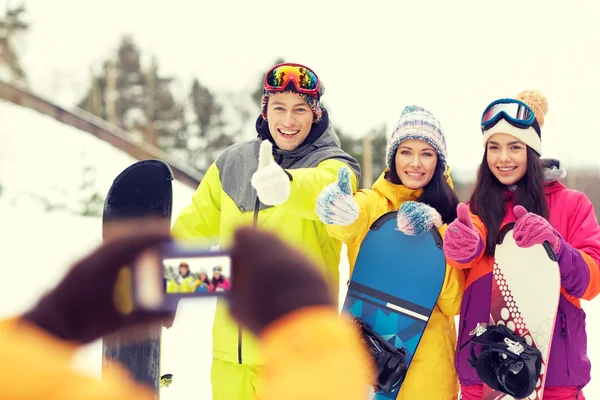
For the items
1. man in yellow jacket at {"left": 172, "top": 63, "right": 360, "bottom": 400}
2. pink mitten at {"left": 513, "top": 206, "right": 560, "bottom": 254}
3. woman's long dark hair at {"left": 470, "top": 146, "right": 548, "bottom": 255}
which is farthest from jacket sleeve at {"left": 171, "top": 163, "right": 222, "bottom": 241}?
pink mitten at {"left": 513, "top": 206, "right": 560, "bottom": 254}

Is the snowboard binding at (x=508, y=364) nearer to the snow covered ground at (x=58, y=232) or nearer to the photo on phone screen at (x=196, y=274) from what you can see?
the snow covered ground at (x=58, y=232)

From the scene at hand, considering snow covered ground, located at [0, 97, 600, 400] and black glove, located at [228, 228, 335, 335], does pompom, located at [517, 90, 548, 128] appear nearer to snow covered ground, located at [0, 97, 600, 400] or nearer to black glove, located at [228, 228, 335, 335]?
snow covered ground, located at [0, 97, 600, 400]

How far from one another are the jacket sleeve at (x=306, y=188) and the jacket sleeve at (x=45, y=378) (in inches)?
66.5

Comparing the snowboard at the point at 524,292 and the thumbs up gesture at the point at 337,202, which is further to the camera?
the snowboard at the point at 524,292

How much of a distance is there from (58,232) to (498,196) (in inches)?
296

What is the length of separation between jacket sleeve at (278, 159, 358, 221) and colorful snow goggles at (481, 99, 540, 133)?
0.83 meters

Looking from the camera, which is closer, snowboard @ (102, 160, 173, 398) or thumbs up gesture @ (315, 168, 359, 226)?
snowboard @ (102, 160, 173, 398)

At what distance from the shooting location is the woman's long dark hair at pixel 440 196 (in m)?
2.63

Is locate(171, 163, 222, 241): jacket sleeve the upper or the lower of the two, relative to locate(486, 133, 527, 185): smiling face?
lower

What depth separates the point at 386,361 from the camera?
2379mm

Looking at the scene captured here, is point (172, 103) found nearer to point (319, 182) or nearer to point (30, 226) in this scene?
point (30, 226)

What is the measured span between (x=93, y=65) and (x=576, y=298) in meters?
34.5

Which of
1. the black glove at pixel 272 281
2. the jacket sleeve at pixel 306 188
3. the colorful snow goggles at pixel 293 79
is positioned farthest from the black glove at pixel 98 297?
the colorful snow goggles at pixel 293 79

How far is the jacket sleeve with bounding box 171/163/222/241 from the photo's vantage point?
2.73m
